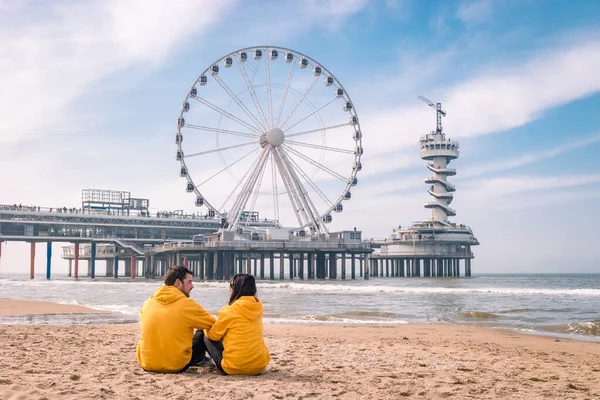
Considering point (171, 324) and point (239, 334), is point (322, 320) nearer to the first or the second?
point (239, 334)

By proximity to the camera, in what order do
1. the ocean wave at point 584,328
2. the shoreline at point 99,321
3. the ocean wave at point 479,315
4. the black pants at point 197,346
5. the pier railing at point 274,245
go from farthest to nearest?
the pier railing at point 274,245
the ocean wave at point 479,315
the ocean wave at point 584,328
the shoreline at point 99,321
the black pants at point 197,346

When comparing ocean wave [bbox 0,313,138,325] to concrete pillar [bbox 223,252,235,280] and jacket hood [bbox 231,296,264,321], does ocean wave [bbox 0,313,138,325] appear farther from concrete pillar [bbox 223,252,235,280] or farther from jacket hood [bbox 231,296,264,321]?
concrete pillar [bbox 223,252,235,280]

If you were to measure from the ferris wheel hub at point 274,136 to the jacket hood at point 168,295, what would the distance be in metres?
42.1

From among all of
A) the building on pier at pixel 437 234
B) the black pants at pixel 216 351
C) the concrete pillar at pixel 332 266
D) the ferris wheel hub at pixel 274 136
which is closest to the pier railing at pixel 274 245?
the concrete pillar at pixel 332 266

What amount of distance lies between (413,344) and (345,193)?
43554 mm

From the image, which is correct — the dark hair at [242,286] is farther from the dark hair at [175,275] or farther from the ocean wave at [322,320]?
the ocean wave at [322,320]

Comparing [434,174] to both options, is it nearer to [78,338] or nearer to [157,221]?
[157,221]

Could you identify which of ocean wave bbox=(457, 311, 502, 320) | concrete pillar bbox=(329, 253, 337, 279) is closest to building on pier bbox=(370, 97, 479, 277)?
concrete pillar bbox=(329, 253, 337, 279)

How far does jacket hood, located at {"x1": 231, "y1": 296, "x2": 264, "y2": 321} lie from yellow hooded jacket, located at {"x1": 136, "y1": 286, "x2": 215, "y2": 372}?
342mm

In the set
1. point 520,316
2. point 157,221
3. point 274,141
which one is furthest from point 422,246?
point 520,316

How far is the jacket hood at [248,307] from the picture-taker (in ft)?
20.5

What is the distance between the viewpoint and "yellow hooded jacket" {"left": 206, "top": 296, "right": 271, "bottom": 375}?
624cm

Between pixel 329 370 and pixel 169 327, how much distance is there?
188cm

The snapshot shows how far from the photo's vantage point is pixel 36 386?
564cm
